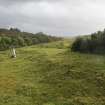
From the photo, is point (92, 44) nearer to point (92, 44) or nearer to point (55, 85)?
point (92, 44)

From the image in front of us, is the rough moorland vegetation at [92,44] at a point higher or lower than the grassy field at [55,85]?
higher

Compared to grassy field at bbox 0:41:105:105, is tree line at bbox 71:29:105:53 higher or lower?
higher

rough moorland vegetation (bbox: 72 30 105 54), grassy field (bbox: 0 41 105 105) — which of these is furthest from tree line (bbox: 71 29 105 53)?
grassy field (bbox: 0 41 105 105)

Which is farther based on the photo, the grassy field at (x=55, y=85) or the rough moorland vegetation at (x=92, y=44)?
the rough moorland vegetation at (x=92, y=44)

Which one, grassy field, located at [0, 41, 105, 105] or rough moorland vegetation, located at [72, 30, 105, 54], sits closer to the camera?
grassy field, located at [0, 41, 105, 105]

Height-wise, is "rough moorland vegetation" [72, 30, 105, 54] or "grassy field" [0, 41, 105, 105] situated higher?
"rough moorland vegetation" [72, 30, 105, 54]

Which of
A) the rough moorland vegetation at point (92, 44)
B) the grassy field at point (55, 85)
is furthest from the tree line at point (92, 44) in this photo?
the grassy field at point (55, 85)

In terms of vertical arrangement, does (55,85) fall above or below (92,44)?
below

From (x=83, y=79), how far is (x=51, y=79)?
152 inches

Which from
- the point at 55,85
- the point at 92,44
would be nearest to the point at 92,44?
the point at 92,44

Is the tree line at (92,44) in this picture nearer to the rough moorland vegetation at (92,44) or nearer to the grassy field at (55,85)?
the rough moorland vegetation at (92,44)

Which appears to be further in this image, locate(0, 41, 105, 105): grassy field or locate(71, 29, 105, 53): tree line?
locate(71, 29, 105, 53): tree line

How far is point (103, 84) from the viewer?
3328cm

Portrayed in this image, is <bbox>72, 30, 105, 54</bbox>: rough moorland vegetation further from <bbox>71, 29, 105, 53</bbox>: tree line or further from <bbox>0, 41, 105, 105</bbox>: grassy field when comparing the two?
<bbox>0, 41, 105, 105</bbox>: grassy field
